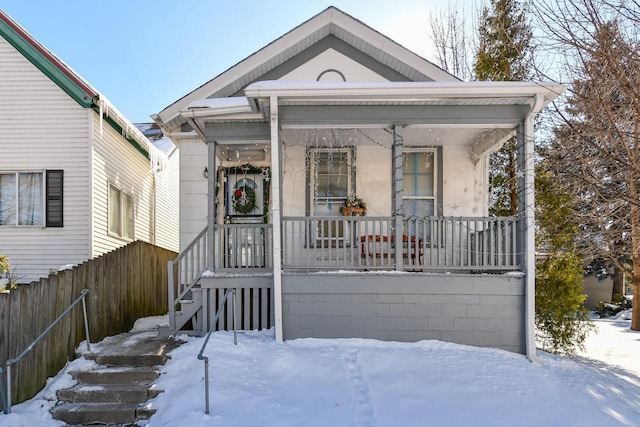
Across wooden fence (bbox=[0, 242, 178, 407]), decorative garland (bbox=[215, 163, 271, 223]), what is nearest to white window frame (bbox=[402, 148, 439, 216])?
decorative garland (bbox=[215, 163, 271, 223])

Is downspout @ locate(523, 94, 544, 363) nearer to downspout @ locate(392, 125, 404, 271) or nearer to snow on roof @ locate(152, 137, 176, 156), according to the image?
downspout @ locate(392, 125, 404, 271)

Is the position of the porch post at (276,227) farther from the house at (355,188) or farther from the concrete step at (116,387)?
the concrete step at (116,387)

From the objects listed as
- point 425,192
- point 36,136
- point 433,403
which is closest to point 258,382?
point 433,403

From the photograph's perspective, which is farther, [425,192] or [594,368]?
[425,192]

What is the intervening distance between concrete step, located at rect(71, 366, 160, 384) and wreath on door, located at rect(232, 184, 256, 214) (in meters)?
4.07

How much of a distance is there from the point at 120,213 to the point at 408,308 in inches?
273

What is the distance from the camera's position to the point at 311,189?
8.80 metres

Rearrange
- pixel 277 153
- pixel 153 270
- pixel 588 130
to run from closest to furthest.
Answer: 1. pixel 588 130
2. pixel 277 153
3. pixel 153 270

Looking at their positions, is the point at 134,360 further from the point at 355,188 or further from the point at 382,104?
the point at 382,104

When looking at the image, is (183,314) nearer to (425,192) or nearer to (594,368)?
(425,192)

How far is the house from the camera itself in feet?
22.3

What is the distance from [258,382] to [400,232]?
9.84 ft

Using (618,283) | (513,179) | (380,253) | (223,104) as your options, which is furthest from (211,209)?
(618,283)

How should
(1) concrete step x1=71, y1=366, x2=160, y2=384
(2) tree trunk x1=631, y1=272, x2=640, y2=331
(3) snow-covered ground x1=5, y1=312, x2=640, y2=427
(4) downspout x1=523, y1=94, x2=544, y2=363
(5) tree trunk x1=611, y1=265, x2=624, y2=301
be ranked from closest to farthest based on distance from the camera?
(3) snow-covered ground x1=5, y1=312, x2=640, y2=427
(1) concrete step x1=71, y1=366, x2=160, y2=384
(4) downspout x1=523, y1=94, x2=544, y2=363
(2) tree trunk x1=631, y1=272, x2=640, y2=331
(5) tree trunk x1=611, y1=265, x2=624, y2=301
